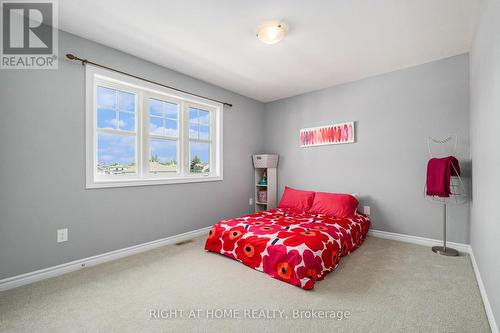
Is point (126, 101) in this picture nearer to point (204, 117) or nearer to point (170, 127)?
point (170, 127)

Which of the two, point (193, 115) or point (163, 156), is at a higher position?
point (193, 115)

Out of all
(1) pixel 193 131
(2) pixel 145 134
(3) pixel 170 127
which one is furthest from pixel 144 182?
(1) pixel 193 131

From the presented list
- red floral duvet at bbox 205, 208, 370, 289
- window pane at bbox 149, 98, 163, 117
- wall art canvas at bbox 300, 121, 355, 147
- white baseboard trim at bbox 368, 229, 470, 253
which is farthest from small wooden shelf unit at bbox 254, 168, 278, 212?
window pane at bbox 149, 98, 163, 117

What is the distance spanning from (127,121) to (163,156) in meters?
0.65

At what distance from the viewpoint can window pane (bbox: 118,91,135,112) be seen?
2.88 meters

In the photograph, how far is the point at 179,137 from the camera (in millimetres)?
3463

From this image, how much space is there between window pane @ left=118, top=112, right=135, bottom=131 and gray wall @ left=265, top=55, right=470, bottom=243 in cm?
285

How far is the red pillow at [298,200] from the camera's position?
12.3 feet

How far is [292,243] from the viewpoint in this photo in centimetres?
225

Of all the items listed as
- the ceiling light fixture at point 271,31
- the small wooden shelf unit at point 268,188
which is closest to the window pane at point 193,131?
the small wooden shelf unit at point 268,188

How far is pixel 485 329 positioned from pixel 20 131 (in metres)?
3.92

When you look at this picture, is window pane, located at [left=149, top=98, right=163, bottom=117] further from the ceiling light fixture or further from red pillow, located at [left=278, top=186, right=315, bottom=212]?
red pillow, located at [left=278, top=186, right=315, bottom=212]

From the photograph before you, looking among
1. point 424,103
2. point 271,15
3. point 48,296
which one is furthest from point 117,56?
point 424,103

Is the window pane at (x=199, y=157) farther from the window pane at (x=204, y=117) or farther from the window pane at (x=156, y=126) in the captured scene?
the window pane at (x=156, y=126)
